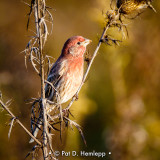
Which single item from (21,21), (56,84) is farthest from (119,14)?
(21,21)

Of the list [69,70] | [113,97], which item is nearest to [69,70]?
[69,70]

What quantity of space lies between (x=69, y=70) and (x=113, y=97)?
4.90ft

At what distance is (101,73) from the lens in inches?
232

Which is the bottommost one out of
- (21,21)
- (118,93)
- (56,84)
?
(118,93)

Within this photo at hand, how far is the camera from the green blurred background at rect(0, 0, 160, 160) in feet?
16.1

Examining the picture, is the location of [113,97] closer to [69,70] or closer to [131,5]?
[69,70]

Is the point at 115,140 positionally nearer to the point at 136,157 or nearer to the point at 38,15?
the point at 136,157

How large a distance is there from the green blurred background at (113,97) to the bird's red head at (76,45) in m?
0.62

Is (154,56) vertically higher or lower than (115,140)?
higher

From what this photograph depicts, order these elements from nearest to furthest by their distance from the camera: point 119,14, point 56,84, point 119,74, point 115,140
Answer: point 119,14 → point 56,84 → point 115,140 → point 119,74

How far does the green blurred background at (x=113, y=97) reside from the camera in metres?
4.91

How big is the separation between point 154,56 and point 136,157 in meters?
1.73

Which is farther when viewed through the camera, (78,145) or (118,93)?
(118,93)

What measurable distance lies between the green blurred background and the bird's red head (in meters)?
0.62
